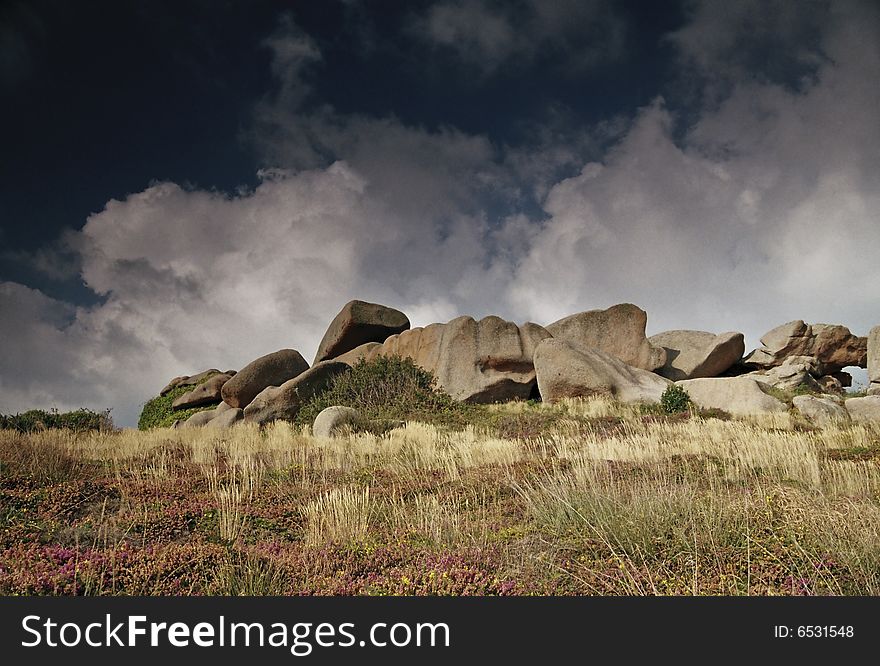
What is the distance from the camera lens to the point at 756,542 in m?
5.54

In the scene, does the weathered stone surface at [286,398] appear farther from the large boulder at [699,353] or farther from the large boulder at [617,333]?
the large boulder at [699,353]

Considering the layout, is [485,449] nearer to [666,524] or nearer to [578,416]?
[666,524]

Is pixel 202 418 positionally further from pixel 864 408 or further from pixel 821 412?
pixel 864 408

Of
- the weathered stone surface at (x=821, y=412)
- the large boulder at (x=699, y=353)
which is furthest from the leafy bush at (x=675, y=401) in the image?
the large boulder at (x=699, y=353)

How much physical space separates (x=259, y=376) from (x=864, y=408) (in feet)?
86.1

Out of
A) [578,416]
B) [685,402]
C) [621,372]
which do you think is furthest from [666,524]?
[621,372]

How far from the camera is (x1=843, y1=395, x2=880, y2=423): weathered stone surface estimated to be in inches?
808

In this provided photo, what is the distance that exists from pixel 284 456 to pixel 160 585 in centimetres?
838

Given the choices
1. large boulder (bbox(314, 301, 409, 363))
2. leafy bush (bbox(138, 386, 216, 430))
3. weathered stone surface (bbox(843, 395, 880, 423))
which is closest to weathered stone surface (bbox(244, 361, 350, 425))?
large boulder (bbox(314, 301, 409, 363))

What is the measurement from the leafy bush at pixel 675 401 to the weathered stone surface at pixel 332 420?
1251cm

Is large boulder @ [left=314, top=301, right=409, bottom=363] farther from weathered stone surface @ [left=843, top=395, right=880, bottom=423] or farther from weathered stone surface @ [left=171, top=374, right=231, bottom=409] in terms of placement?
weathered stone surface @ [left=843, top=395, right=880, bottom=423]

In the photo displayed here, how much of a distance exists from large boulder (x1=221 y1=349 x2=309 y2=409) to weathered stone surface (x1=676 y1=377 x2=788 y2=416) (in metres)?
19.7

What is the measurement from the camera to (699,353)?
34781 mm

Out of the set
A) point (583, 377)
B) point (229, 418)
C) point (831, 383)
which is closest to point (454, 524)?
point (583, 377)
